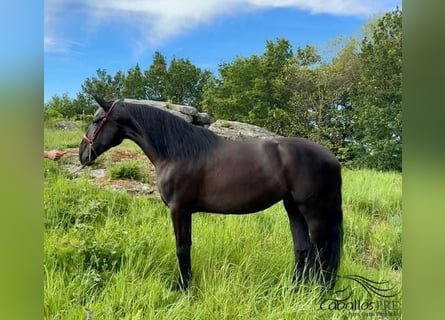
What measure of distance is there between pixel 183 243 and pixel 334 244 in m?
0.59

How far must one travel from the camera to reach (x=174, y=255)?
1.70 meters

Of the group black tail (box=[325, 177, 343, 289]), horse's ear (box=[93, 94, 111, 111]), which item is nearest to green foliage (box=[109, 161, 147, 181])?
horse's ear (box=[93, 94, 111, 111])

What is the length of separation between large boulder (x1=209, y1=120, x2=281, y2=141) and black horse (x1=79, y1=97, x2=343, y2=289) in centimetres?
5

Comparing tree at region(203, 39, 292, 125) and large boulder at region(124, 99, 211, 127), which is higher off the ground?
tree at region(203, 39, 292, 125)

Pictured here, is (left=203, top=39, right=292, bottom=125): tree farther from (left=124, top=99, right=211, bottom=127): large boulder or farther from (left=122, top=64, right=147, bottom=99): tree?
(left=122, top=64, right=147, bottom=99): tree

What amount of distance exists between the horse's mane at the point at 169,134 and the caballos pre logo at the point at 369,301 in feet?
2.51

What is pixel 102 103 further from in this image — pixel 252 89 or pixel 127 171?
pixel 252 89

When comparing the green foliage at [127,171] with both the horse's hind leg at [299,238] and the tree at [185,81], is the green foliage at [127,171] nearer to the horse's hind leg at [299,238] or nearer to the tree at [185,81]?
the tree at [185,81]

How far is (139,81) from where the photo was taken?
1.73 meters

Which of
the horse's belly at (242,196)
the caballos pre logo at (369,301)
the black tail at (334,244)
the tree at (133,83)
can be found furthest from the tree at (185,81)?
the caballos pre logo at (369,301)

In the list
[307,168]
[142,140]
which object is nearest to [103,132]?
[142,140]

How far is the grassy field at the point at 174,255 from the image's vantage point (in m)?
1.60

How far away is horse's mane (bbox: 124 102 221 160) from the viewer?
167 cm
